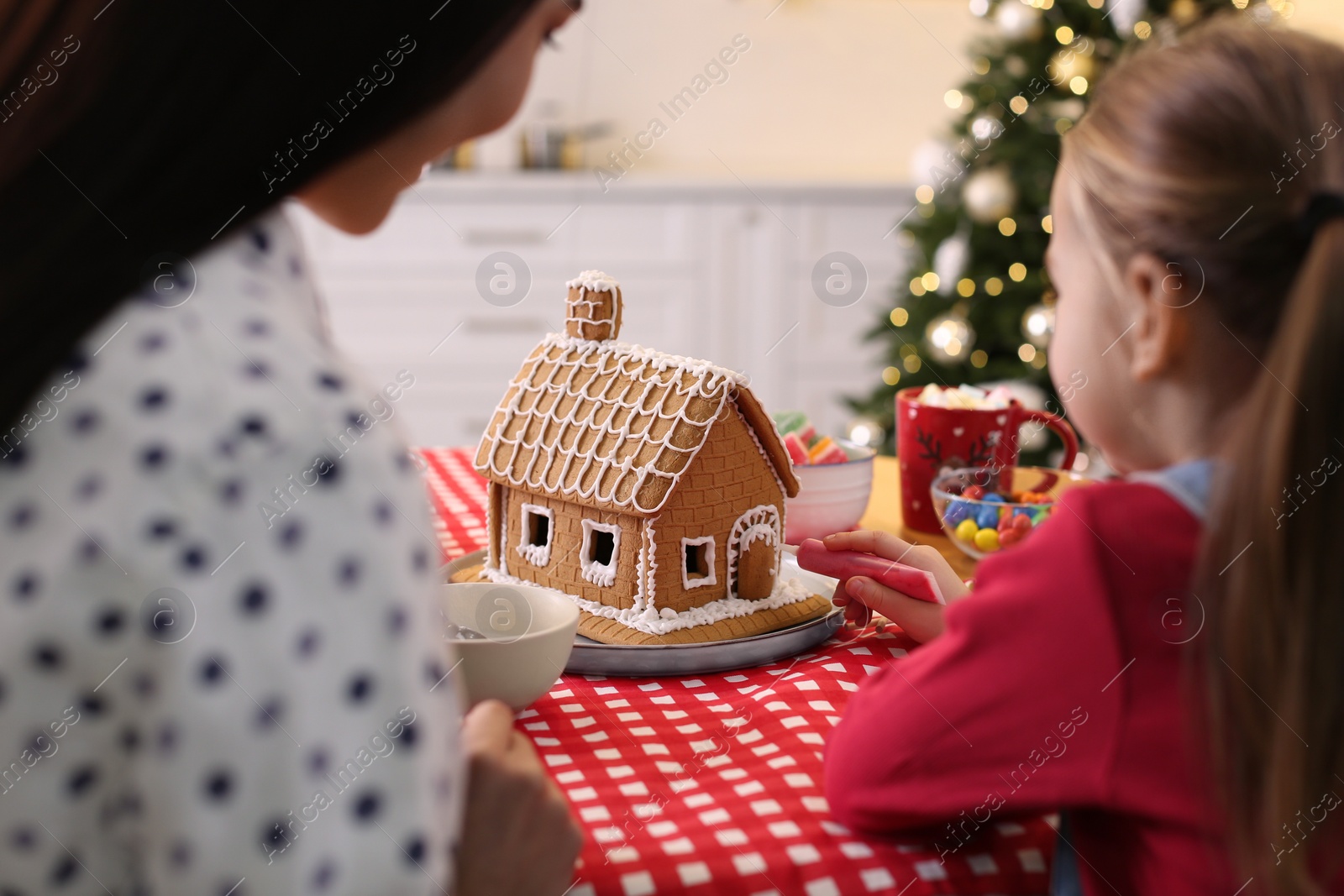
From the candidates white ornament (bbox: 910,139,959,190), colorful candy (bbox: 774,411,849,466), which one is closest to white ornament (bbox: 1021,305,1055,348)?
white ornament (bbox: 910,139,959,190)

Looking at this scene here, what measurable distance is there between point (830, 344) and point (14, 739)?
133 inches

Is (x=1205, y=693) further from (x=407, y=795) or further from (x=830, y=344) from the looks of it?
(x=830, y=344)

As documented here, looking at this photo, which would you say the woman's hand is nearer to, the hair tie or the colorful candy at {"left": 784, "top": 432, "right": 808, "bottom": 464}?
the hair tie

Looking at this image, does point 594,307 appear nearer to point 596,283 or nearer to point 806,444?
point 596,283

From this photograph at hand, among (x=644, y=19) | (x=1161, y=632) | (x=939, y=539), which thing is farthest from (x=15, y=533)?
(x=644, y=19)

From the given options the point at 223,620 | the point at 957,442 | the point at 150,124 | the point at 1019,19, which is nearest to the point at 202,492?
the point at 223,620

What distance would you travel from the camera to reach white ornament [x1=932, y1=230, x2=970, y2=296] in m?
2.33

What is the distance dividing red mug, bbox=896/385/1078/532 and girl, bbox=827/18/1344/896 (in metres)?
0.56

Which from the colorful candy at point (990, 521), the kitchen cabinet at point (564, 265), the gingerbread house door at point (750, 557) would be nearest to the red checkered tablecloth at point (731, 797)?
the gingerbread house door at point (750, 557)

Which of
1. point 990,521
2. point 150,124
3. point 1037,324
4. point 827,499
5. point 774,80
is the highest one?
point 150,124

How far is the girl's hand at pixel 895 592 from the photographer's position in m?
0.92

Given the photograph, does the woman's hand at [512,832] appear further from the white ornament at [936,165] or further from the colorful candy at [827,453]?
the white ornament at [936,165]

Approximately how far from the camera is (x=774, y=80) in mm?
3881

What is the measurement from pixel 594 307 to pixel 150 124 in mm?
575
